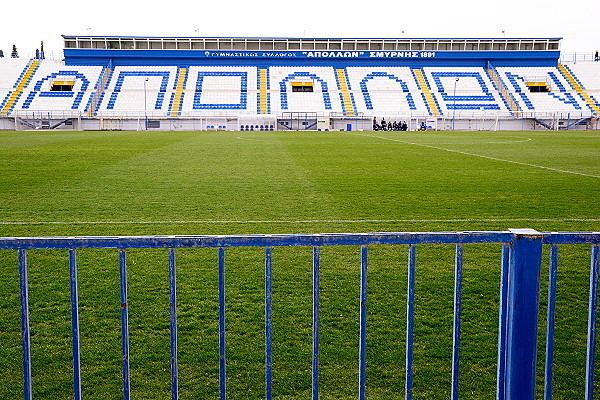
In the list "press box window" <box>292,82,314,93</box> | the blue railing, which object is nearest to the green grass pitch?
the blue railing

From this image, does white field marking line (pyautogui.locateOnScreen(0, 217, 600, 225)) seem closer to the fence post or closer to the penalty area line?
the penalty area line

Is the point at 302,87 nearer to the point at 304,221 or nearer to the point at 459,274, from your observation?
the point at 304,221

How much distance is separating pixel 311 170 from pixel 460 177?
163 inches

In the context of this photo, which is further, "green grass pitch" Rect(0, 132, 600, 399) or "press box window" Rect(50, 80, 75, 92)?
"press box window" Rect(50, 80, 75, 92)

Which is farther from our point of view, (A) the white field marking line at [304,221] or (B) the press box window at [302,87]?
(B) the press box window at [302,87]

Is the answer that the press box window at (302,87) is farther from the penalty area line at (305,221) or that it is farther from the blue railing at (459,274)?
the blue railing at (459,274)

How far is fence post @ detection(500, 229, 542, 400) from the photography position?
10.1 ft


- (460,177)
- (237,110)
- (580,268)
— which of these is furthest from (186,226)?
(237,110)

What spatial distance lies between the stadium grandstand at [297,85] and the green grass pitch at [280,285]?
47.1 meters

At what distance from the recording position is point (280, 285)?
6.12 m

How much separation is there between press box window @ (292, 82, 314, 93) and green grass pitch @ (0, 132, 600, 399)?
171 ft

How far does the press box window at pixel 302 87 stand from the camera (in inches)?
2593

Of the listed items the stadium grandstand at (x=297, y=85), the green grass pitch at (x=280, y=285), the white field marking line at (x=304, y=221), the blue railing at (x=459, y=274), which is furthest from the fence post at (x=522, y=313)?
the stadium grandstand at (x=297, y=85)

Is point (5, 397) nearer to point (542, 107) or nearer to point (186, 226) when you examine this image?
point (186, 226)
